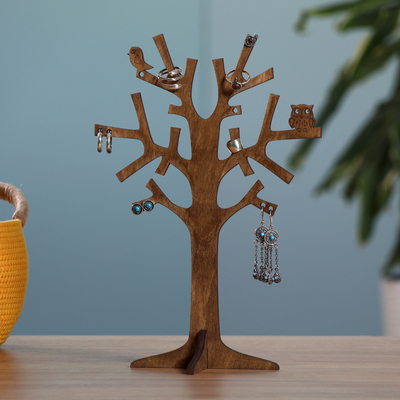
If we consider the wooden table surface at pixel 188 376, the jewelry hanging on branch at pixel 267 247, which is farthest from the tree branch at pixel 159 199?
the wooden table surface at pixel 188 376

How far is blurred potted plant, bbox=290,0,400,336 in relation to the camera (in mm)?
530

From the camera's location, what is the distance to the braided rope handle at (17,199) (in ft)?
3.15

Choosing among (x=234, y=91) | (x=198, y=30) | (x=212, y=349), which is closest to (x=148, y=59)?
(x=198, y=30)

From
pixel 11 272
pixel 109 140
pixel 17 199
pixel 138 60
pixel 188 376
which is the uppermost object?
pixel 138 60

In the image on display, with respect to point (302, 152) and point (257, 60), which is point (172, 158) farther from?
point (257, 60)

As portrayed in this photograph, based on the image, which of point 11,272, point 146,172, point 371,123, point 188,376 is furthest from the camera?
point 146,172

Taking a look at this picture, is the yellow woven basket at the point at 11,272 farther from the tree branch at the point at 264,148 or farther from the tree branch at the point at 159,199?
the tree branch at the point at 264,148

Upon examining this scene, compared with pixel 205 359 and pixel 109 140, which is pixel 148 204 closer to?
pixel 109 140

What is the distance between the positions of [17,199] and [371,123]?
68 cm

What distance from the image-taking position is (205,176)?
0.85 m

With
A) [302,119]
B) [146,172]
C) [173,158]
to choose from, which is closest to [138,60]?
[173,158]

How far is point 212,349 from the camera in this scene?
83cm

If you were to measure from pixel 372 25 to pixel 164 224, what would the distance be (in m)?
1.37

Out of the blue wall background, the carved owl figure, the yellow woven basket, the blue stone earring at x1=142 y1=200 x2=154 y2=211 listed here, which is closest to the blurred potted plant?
the carved owl figure
